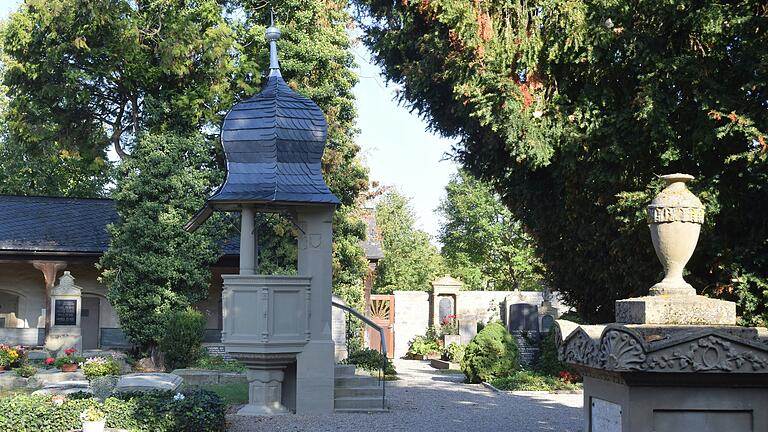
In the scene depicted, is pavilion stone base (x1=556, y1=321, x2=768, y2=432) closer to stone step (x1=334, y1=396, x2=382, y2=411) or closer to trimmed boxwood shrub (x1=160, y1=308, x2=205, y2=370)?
stone step (x1=334, y1=396, x2=382, y2=411)

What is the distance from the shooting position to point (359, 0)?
15359mm

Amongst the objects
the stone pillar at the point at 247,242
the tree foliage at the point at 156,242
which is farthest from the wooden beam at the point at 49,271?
the stone pillar at the point at 247,242

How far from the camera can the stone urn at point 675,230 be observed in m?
7.57

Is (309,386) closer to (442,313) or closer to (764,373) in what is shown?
(764,373)

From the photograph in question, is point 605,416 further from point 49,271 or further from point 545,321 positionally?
point 49,271

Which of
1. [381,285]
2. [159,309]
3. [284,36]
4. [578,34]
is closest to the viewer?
[578,34]

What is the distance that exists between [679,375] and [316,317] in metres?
9.00

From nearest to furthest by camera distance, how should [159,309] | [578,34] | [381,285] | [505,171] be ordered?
[578,34] < [505,171] < [159,309] < [381,285]

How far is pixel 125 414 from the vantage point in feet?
41.3

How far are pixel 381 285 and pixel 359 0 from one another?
37663 millimetres

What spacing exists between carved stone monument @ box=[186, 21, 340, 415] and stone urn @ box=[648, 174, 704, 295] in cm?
807

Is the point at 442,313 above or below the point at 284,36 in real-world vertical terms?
below

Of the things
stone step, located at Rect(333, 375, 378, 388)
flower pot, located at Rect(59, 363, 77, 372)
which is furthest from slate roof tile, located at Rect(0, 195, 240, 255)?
stone step, located at Rect(333, 375, 378, 388)

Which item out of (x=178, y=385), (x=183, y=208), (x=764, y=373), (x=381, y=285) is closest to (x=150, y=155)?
(x=183, y=208)
